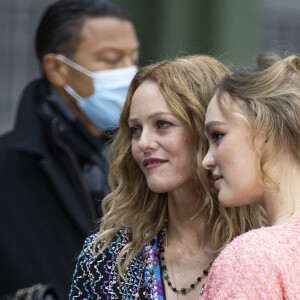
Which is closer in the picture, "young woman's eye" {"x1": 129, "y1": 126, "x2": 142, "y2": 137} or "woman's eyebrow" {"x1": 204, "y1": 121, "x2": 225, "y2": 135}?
"woman's eyebrow" {"x1": 204, "y1": 121, "x2": 225, "y2": 135}

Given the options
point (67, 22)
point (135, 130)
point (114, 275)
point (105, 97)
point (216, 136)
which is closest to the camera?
point (216, 136)

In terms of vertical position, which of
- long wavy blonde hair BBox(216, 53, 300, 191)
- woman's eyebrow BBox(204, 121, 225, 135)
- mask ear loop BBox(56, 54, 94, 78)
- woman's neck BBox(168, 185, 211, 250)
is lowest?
mask ear loop BBox(56, 54, 94, 78)

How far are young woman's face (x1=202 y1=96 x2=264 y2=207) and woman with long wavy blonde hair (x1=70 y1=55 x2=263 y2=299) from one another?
521mm

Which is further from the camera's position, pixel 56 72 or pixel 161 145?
pixel 56 72

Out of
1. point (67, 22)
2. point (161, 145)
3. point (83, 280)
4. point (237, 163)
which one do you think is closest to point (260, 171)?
point (237, 163)

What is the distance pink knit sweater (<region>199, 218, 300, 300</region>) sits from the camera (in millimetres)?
2225

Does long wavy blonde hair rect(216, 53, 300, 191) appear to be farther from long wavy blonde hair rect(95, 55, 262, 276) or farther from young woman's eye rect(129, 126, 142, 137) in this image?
young woman's eye rect(129, 126, 142, 137)

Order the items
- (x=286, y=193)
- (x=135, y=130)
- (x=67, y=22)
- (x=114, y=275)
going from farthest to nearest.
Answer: (x=67, y=22) < (x=135, y=130) < (x=114, y=275) < (x=286, y=193)

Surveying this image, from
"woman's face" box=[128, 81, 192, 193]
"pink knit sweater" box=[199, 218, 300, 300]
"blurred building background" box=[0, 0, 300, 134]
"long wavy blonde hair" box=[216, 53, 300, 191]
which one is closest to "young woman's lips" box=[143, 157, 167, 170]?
"woman's face" box=[128, 81, 192, 193]

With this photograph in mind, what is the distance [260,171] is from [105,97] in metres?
2.54

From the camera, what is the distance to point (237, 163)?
251 cm

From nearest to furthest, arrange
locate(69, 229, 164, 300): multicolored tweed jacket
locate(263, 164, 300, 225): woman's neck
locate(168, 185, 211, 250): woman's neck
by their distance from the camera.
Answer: locate(263, 164, 300, 225): woman's neck, locate(69, 229, 164, 300): multicolored tweed jacket, locate(168, 185, 211, 250): woman's neck

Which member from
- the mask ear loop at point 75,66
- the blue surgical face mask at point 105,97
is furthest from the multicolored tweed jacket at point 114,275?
the mask ear loop at point 75,66

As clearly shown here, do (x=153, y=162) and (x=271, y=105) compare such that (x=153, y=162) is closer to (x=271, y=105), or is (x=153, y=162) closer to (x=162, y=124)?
(x=162, y=124)
